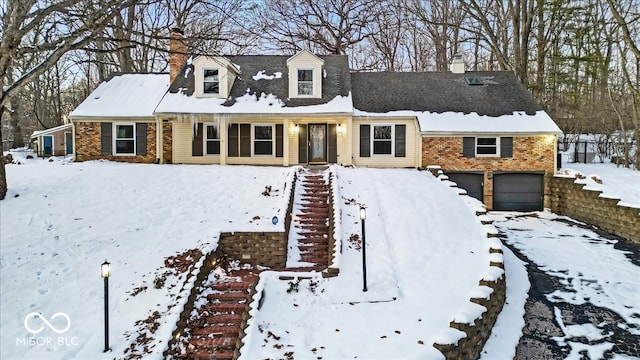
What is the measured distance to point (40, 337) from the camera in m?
6.10

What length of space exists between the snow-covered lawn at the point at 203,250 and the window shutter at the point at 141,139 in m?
3.49

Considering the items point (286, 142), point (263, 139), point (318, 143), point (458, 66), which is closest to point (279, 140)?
point (263, 139)

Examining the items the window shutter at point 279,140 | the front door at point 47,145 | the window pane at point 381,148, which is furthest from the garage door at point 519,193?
the front door at point 47,145

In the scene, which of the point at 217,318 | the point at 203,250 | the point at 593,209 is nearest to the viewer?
the point at 217,318

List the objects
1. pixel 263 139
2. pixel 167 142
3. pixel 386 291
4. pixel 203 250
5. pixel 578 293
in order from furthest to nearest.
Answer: pixel 263 139 < pixel 167 142 < pixel 203 250 < pixel 578 293 < pixel 386 291

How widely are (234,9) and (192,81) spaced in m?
6.42

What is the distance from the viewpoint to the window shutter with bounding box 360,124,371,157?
15742 mm

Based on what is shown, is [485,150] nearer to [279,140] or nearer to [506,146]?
[506,146]

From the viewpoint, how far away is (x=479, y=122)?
1538 centimetres

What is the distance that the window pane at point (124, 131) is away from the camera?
1599 centimetres

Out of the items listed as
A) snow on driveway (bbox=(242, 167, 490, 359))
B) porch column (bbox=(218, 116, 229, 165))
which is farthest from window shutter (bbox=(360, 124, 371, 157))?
porch column (bbox=(218, 116, 229, 165))

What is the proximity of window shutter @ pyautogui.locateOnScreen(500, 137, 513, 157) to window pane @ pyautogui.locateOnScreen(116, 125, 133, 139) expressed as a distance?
14594 millimetres

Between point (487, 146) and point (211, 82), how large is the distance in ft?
36.5

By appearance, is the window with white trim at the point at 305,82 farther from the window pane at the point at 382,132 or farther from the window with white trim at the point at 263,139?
the window pane at the point at 382,132
